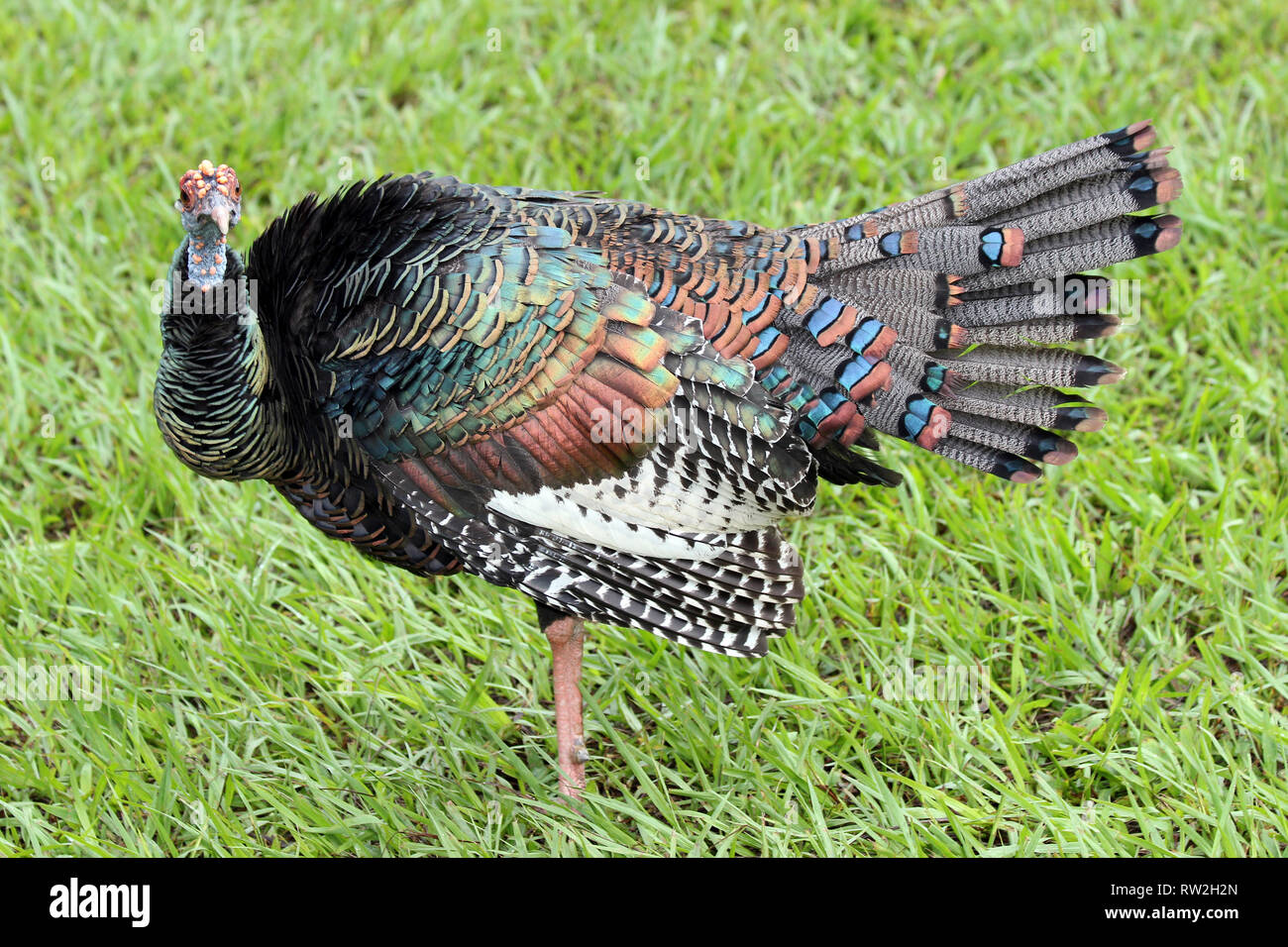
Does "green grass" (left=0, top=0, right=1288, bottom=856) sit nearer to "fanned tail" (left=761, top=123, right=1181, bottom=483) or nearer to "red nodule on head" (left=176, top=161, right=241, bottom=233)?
"fanned tail" (left=761, top=123, right=1181, bottom=483)

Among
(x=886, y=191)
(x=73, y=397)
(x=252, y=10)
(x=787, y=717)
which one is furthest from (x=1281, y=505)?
(x=252, y=10)

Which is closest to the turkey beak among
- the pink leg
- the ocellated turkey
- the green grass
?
the ocellated turkey

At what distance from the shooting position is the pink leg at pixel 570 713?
4500 mm

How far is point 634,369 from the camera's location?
4.00 meters

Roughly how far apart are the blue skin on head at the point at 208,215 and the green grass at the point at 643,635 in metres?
1.72

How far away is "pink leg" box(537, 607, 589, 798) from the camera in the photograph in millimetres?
4500

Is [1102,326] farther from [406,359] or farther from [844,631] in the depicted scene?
[406,359]

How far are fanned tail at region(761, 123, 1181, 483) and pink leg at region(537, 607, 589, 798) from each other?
3.63ft

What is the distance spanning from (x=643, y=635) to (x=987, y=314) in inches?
74.2
